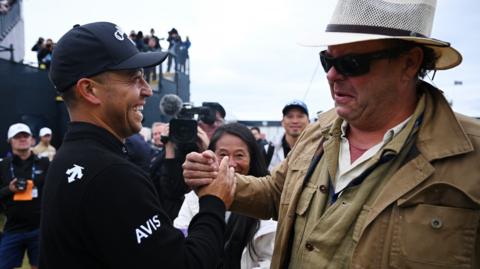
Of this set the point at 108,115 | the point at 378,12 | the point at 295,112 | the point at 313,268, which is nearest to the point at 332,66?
the point at 378,12

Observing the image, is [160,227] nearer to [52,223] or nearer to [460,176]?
[52,223]

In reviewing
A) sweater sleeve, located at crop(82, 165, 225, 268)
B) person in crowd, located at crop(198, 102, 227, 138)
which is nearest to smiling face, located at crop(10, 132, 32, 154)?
person in crowd, located at crop(198, 102, 227, 138)

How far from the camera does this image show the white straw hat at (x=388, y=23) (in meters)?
1.66

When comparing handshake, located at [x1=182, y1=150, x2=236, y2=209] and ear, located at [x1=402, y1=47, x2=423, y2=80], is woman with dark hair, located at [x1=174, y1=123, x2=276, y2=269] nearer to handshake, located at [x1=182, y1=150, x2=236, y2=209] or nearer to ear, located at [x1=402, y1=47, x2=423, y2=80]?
handshake, located at [x1=182, y1=150, x2=236, y2=209]

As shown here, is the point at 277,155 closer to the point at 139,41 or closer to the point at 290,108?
the point at 290,108

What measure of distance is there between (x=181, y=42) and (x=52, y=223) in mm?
17243

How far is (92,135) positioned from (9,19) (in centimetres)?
1437

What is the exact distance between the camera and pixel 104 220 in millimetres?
1431

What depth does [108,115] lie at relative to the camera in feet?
5.65

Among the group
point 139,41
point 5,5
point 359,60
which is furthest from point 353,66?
point 5,5

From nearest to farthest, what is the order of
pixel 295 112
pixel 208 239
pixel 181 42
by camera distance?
1. pixel 208 239
2. pixel 295 112
3. pixel 181 42

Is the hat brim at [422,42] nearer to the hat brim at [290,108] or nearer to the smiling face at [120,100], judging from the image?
the smiling face at [120,100]

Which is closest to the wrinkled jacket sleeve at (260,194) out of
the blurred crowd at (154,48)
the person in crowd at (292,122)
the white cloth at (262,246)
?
the white cloth at (262,246)

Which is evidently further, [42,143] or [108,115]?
[42,143]
